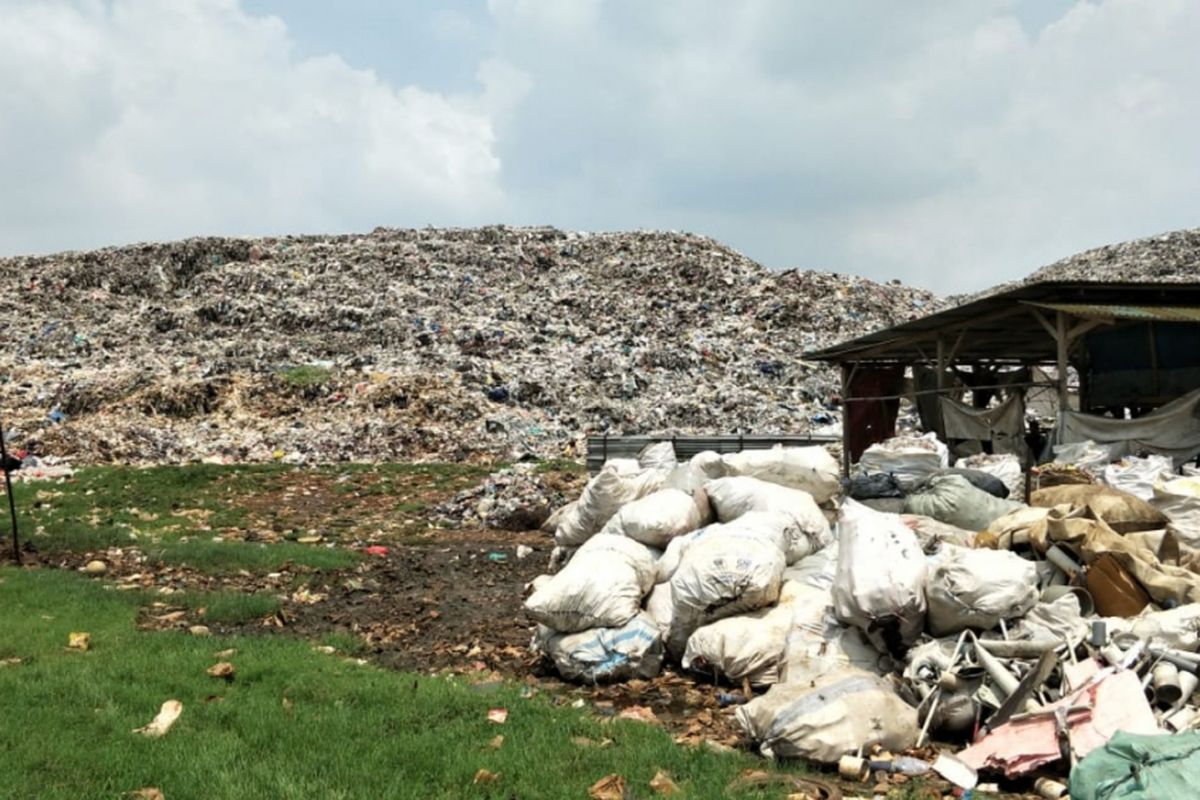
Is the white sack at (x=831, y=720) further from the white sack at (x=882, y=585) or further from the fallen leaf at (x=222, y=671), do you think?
the fallen leaf at (x=222, y=671)

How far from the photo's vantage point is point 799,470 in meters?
6.72

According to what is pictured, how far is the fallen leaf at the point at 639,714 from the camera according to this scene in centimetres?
439

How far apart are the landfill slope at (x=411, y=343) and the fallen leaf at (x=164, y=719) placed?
494 inches

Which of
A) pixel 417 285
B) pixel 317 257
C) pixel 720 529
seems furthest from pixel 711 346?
pixel 720 529

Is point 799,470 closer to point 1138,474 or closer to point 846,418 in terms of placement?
point 1138,474

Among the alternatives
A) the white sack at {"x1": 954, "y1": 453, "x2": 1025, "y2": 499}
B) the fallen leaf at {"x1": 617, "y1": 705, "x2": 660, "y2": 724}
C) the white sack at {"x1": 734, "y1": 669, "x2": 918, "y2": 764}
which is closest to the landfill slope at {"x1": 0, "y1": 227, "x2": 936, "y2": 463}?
the white sack at {"x1": 954, "y1": 453, "x2": 1025, "y2": 499}

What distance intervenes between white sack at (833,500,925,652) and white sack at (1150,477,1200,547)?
1962 millimetres

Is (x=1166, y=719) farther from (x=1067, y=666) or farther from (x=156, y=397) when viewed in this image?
(x=156, y=397)

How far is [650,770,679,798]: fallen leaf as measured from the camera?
11.3ft

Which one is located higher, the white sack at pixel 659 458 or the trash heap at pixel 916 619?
the white sack at pixel 659 458

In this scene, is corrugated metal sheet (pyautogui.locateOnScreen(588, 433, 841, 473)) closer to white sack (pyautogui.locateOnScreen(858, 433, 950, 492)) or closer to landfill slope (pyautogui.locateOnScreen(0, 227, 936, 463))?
landfill slope (pyautogui.locateOnScreen(0, 227, 936, 463))

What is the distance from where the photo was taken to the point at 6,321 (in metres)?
A: 25.6

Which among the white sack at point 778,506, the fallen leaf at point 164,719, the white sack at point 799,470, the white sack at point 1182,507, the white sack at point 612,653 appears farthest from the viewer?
the white sack at point 799,470

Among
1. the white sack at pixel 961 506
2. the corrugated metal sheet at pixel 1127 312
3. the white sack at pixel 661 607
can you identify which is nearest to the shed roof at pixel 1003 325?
the corrugated metal sheet at pixel 1127 312
